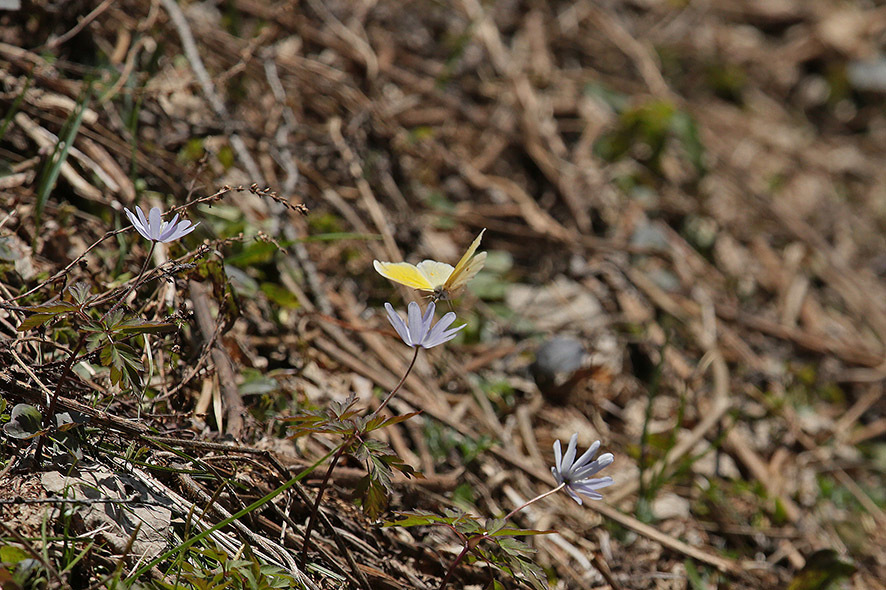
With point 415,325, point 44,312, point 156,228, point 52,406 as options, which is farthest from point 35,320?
point 415,325

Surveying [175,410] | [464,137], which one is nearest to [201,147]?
[175,410]

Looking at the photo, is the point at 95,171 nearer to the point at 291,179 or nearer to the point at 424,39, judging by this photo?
the point at 291,179

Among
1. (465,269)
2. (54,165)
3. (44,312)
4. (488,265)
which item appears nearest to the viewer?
(44,312)

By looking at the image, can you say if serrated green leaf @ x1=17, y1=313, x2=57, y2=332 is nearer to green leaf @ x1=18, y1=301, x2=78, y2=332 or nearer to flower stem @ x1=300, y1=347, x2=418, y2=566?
green leaf @ x1=18, y1=301, x2=78, y2=332

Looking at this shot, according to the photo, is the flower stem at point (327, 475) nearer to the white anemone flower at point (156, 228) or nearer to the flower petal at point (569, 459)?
the flower petal at point (569, 459)

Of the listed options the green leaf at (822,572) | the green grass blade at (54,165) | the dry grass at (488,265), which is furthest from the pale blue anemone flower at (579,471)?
the green grass blade at (54,165)

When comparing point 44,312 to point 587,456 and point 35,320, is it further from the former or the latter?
point 587,456

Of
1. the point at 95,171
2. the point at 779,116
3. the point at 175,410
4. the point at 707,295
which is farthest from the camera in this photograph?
the point at 779,116
